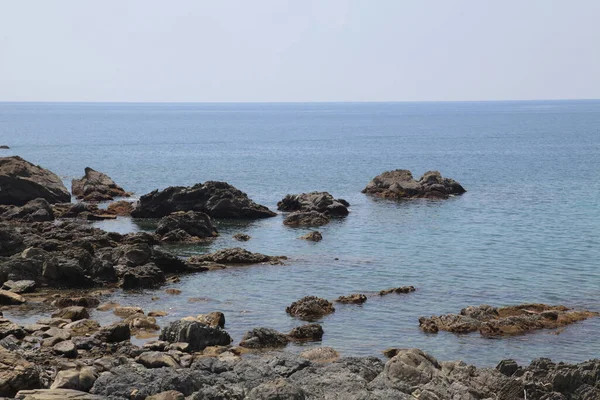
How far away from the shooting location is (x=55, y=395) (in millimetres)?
21922

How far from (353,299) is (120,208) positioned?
3757 centimetres

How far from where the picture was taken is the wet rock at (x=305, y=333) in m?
35.6

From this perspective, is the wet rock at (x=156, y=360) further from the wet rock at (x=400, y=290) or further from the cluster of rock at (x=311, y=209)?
the cluster of rock at (x=311, y=209)

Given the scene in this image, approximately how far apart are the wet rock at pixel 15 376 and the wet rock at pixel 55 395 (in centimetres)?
108

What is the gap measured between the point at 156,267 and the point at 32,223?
20.2m

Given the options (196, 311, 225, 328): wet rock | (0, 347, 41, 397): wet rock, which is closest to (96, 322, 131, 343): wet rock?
(196, 311, 225, 328): wet rock

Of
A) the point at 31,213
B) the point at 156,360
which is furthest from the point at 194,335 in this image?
the point at 31,213

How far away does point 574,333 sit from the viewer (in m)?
36.5

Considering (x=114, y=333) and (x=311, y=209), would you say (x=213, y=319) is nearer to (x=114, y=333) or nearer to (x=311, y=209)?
(x=114, y=333)

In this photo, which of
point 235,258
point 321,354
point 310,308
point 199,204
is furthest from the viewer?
point 199,204

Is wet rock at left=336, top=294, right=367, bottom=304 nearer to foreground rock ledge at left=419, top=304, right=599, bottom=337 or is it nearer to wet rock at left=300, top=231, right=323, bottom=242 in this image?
foreground rock ledge at left=419, top=304, right=599, bottom=337

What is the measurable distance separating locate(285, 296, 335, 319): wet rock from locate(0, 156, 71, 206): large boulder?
42.1 meters

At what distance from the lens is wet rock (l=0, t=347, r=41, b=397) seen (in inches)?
913

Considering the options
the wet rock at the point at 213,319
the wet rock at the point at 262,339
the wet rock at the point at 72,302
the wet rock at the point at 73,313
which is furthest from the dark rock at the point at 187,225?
the wet rock at the point at 262,339
